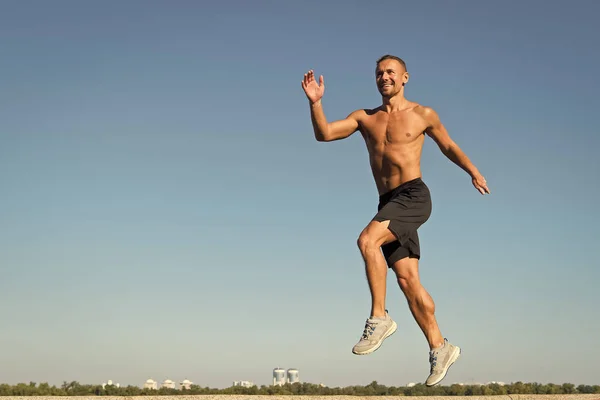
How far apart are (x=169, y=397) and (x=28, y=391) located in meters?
1.83

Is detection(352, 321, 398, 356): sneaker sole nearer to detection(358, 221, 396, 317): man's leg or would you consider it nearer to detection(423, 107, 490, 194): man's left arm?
detection(358, 221, 396, 317): man's leg

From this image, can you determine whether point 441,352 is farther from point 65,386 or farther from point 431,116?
point 65,386

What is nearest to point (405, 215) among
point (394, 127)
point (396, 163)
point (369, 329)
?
point (396, 163)

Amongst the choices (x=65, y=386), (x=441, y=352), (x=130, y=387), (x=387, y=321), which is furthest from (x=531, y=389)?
(x=65, y=386)

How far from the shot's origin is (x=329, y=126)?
324 inches

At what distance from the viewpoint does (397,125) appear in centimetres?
818

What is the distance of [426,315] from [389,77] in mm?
2641

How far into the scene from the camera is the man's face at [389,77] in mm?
8250

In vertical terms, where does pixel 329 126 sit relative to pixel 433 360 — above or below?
above

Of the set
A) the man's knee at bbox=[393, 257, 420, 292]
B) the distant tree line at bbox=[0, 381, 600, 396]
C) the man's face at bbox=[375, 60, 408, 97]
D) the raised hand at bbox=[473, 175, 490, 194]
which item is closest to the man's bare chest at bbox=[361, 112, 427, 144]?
the man's face at bbox=[375, 60, 408, 97]

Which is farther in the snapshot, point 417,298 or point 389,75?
point 389,75

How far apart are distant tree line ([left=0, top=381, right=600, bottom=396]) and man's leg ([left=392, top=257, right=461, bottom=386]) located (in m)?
1.92

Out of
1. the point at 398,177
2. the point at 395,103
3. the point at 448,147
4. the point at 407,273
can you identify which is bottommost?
the point at 407,273

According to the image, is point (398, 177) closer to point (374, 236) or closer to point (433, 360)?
point (374, 236)
